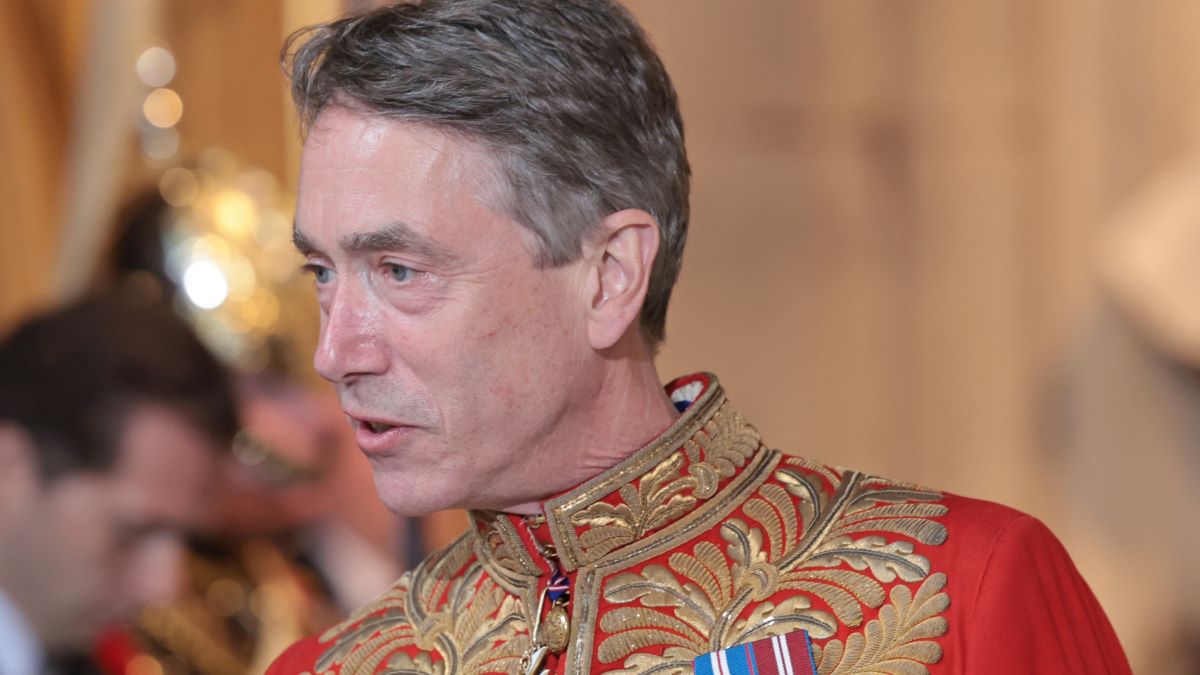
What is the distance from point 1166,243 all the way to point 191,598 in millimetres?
1938

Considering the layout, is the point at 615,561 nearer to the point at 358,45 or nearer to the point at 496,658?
the point at 496,658

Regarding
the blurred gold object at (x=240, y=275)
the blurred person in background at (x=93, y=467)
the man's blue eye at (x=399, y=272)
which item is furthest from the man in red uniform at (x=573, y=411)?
the blurred gold object at (x=240, y=275)

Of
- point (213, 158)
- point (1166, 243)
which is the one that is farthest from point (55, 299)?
point (1166, 243)

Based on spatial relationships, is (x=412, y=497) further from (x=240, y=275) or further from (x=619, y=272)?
(x=240, y=275)

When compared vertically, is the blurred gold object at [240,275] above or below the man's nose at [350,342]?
below

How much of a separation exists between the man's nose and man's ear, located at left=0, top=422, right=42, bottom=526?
5.50 ft

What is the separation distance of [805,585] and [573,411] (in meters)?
0.24

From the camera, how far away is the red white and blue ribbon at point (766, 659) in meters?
1.39

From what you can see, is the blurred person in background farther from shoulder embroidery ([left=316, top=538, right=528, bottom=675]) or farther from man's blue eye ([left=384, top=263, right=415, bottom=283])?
man's blue eye ([left=384, top=263, right=415, bottom=283])

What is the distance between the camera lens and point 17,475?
115 inches

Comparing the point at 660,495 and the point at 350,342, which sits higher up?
the point at 350,342

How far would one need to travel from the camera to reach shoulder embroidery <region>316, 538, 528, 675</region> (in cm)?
151

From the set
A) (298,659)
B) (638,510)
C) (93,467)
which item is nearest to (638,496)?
(638,510)

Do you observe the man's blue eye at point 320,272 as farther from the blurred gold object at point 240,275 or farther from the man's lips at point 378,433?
the blurred gold object at point 240,275
